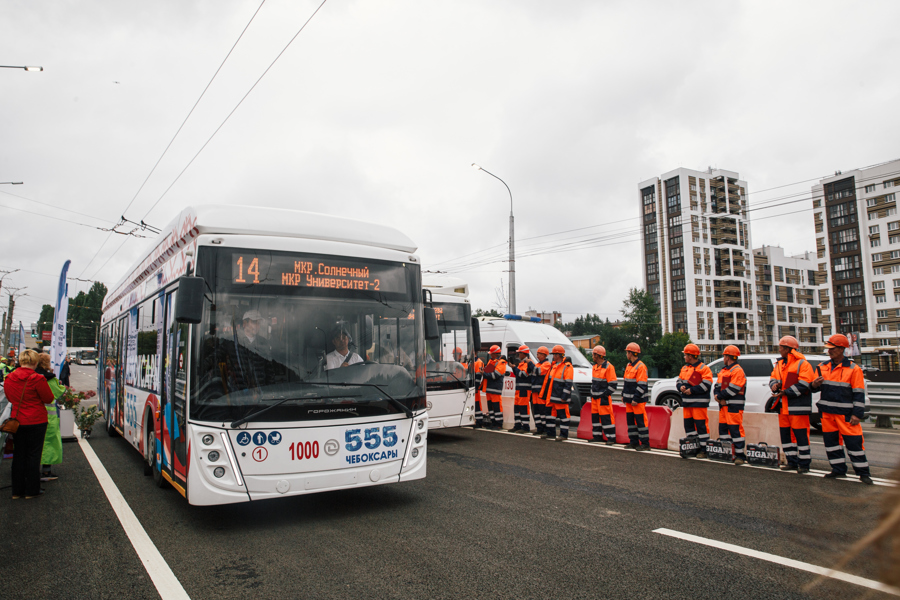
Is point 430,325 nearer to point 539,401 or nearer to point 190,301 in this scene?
point 190,301

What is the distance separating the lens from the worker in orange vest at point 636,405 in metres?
10.4

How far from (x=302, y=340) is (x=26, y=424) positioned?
13.2 feet

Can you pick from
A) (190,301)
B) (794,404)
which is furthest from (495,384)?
(190,301)

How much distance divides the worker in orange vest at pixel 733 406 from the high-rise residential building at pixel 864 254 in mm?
86931

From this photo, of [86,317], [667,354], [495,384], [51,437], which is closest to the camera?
[51,437]

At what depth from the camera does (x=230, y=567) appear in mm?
4625

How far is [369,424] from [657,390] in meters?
10.8

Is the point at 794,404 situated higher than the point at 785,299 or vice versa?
the point at 785,299

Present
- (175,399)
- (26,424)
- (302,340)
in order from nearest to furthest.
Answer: (302,340), (175,399), (26,424)

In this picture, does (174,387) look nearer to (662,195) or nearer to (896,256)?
(896,256)

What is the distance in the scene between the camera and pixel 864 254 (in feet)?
293

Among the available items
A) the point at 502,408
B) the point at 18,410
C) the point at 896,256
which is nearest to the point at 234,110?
the point at 18,410

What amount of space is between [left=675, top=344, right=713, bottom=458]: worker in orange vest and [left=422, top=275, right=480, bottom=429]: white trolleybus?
405cm

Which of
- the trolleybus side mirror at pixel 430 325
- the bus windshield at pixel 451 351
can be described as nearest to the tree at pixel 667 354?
the bus windshield at pixel 451 351
